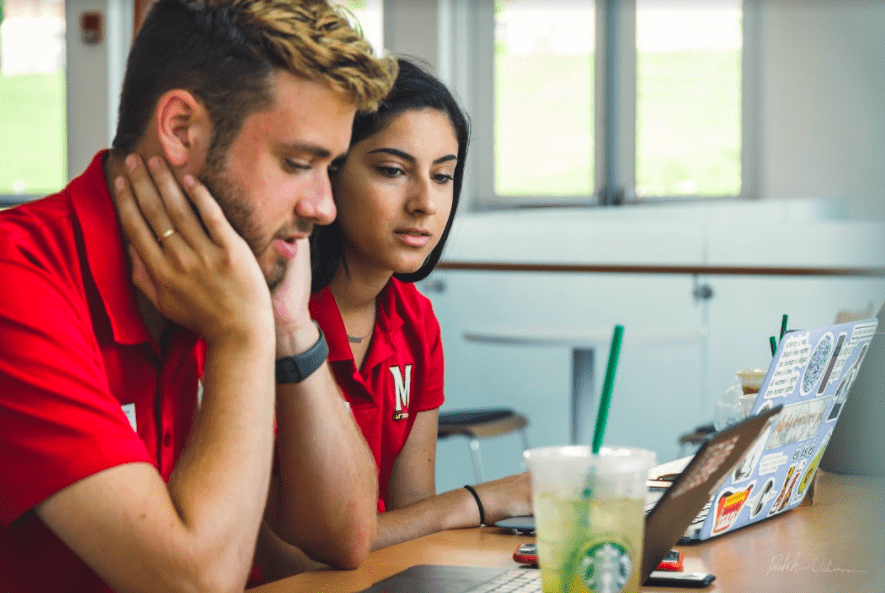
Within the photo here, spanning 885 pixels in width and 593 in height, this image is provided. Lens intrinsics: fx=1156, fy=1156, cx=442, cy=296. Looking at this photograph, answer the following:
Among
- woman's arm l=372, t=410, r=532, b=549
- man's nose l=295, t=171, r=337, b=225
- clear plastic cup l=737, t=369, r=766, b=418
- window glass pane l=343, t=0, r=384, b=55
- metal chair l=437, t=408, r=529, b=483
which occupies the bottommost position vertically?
metal chair l=437, t=408, r=529, b=483

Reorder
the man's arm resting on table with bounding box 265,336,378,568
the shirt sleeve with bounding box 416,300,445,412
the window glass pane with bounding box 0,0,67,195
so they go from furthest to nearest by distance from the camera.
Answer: the window glass pane with bounding box 0,0,67,195 < the shirt sleeve with bounding box 416,300,445,412 < the man's arm resting on table with bounding box 265,336,378,568

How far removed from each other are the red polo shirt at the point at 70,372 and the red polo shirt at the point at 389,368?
391mm

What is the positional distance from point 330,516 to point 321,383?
16 cm

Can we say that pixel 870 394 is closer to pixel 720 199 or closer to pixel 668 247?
pixel 668 247

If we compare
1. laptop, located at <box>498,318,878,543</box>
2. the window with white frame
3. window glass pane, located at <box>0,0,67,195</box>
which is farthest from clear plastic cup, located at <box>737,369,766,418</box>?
window glass pane, located at <box>0,0,67,195</box>

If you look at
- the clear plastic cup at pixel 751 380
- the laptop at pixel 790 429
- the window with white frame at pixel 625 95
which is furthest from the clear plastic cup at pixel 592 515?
the window with white frame at pixel 625 95

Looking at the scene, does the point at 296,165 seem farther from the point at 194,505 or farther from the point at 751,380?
the point at 751,380

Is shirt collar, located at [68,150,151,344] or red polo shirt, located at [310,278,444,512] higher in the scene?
shirt collar, located at [68,150,151,344]

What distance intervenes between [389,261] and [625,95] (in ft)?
14.5

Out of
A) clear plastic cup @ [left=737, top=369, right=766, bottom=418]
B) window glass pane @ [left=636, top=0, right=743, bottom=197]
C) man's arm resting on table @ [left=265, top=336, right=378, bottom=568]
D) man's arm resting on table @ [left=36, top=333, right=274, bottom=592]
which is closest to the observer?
man's arm resting on table @ [left=36, top=333, right=274, bottom=592]

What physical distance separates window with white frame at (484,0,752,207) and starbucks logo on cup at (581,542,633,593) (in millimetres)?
5127

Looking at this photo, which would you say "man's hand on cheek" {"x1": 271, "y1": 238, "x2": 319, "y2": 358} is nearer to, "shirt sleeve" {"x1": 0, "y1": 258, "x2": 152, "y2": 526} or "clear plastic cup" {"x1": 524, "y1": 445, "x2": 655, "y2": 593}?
"shirt sleeve" {"x1": 0, "y1": 258, "x2": 152, "y2": 526}

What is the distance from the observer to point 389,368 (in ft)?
5.65

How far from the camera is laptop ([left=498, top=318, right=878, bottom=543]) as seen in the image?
45.8 inches
